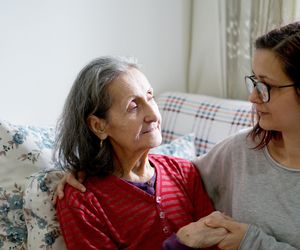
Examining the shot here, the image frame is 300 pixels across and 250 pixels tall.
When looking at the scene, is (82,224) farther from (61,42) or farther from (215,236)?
(61,42)

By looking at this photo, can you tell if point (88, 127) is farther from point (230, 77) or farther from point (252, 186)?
point (230, 77)

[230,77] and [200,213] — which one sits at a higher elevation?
[230,77]

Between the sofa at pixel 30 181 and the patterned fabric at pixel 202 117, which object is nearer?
the sofa at pixel 30 181

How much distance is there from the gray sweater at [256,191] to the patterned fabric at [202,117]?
54 cm

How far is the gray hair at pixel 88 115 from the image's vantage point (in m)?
1.39

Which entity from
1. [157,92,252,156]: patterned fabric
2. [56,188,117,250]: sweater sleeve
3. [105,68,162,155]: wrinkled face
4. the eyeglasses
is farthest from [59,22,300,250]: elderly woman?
[157,92,252,156]: patterned fabric

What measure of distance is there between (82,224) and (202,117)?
1.09 m

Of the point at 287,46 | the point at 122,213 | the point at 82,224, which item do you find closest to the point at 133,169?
the point at 122,213

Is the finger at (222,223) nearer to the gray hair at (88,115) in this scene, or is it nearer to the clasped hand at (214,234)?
the clasped hand at (214,234)

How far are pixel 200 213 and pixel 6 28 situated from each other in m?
1.10

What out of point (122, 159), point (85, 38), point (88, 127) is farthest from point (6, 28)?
point (122, 159)

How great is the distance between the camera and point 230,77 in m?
2.44

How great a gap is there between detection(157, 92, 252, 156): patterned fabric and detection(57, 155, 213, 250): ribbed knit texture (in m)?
0.64

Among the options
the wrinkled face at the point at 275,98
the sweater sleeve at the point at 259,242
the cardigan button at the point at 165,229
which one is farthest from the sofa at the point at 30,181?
the wrinkled face at the point at 275,98
